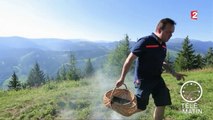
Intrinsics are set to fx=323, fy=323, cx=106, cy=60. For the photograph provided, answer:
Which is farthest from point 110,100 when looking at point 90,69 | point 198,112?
point 90,69

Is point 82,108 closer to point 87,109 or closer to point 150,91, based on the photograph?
point 87,109

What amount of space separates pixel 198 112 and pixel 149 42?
535 cm

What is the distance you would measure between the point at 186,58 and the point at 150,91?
6727cm

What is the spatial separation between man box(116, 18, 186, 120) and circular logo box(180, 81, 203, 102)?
19.8ft

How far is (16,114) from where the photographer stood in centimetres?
1324

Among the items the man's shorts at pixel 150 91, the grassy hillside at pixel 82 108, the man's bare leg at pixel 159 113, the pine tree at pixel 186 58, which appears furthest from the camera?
the pine tree at pixel 186 58

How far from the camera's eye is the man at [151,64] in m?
6.29

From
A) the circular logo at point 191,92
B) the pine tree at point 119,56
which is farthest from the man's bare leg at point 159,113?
the pine tree at point 119,56

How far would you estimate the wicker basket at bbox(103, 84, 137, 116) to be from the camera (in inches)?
265

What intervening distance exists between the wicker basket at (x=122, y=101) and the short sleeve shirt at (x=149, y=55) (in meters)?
0.49

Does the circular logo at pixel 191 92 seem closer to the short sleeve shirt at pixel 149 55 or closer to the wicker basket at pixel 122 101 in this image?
the wicker basket at pixel 122 101

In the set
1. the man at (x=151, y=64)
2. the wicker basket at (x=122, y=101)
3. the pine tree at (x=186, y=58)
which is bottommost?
the pine tree at (x=186, y=58)

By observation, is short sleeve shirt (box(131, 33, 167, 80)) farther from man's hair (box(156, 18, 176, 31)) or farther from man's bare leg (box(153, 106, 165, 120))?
man's bare leg (box(153, 106, 165, 120))

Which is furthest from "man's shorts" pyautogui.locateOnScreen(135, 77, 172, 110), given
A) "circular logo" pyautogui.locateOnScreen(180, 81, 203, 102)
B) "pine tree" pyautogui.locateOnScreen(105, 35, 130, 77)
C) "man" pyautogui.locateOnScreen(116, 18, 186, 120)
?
"pine tree" pyautogui.locateOnScreen(105, 35, 130, 77)
